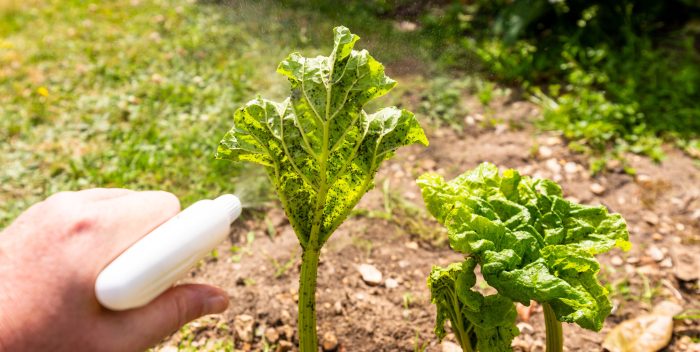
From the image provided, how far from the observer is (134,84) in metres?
4.16

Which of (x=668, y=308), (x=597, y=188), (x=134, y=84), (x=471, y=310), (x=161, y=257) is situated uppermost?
(x=161, y=257)

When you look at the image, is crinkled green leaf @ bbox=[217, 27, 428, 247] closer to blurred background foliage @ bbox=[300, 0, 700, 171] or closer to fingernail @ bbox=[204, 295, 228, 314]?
fingernail @ bbox=[204, 295, 228, 314]

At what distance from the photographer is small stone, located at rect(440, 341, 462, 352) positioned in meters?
2.35

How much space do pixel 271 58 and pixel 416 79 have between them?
105cm

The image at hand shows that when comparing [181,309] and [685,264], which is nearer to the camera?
[181,309]

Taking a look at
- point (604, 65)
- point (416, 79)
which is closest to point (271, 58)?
point (416, 79)

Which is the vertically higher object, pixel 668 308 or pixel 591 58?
pixel 591 58

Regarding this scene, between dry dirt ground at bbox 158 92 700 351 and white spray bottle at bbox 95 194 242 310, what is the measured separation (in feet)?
3.37

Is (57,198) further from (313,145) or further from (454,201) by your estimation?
(454,201)

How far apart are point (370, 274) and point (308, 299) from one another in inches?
33.1

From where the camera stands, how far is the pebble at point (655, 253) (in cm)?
284

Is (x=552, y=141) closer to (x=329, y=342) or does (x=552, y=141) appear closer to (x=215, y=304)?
(x=329, y=342)

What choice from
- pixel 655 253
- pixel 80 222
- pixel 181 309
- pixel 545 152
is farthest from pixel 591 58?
pixel 80 222

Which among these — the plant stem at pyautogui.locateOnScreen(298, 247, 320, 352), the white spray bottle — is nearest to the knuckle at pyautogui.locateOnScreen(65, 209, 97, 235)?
the white spray bottle
